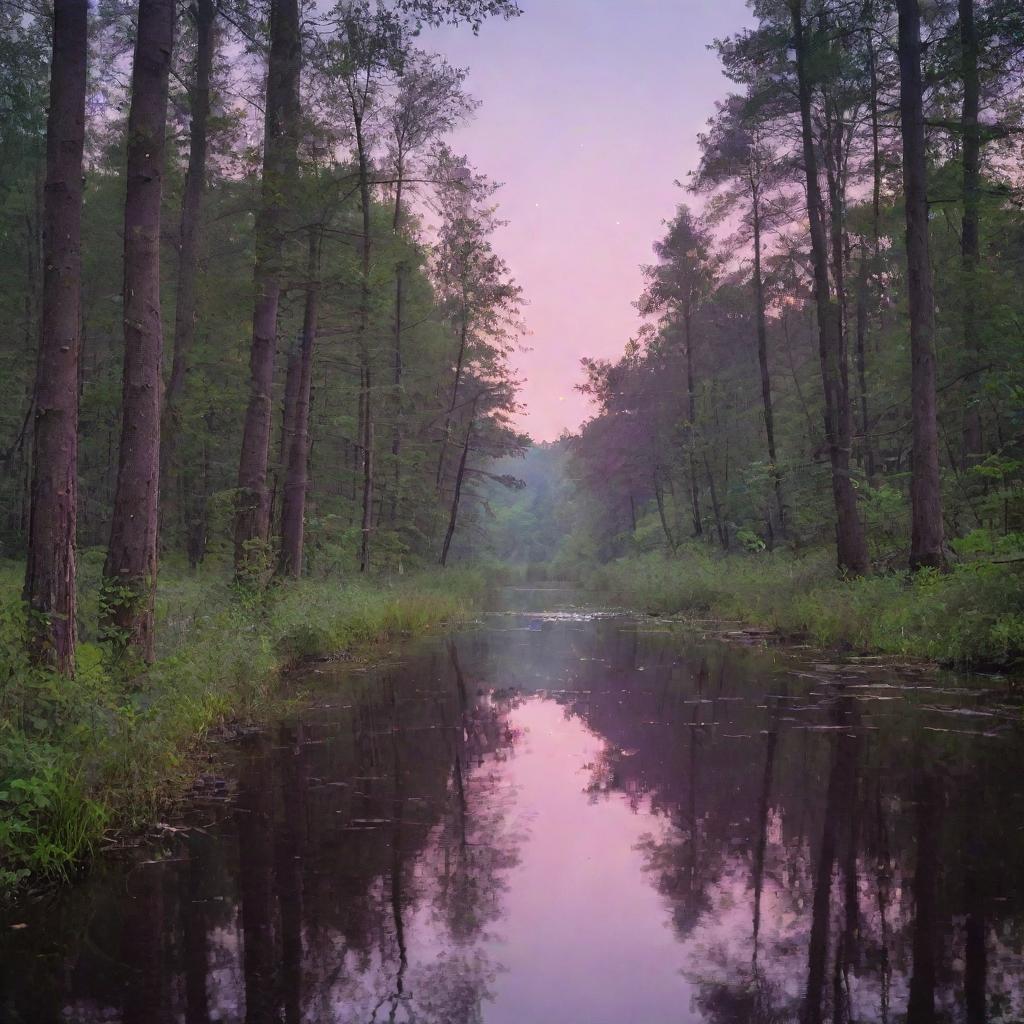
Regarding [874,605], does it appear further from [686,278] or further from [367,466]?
[686,278]

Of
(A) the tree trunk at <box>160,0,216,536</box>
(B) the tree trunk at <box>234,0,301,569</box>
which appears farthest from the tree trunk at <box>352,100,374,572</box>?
(A) the tree trunk at <box>160,0,216,536</box>

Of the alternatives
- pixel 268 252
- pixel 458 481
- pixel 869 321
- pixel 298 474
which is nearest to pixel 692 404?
pixel 869 321

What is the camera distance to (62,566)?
6.26 m

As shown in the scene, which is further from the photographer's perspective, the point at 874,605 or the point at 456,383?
the point at 456,383

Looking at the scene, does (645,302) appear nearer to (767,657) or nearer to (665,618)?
(665,618)

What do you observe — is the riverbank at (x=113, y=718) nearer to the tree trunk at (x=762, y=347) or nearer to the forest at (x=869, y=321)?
the forest at (x=869, y=321)

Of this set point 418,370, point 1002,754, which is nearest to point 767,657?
point 1002,754

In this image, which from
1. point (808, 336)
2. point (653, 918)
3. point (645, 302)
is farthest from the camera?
point (808, 336)

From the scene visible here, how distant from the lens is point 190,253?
1684cm

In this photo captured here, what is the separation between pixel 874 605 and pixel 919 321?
5.41 m

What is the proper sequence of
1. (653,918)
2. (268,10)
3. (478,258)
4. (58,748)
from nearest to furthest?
(653,918), (58,748), (268,10), (478,258)

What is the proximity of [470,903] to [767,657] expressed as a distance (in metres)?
9.88

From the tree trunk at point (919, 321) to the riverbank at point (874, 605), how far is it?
3.69ft

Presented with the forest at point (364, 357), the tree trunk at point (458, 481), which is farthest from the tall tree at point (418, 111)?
the tree trunk at point (458, 481)
